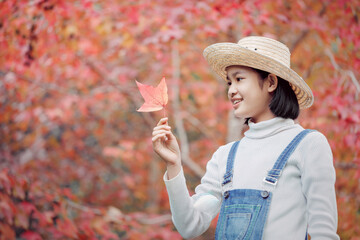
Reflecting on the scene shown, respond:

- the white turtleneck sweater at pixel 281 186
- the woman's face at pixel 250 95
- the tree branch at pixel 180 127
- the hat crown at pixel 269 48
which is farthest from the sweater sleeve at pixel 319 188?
the tree branch at pixel 180 127

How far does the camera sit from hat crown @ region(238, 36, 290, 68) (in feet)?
6.09

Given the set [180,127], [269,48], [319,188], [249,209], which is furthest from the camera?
[180,127]

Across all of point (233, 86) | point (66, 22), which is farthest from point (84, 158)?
point (233, 86)

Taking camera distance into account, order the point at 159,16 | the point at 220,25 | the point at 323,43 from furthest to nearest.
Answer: the point at 159,16 < the point at 323,43 < the point at 220,25

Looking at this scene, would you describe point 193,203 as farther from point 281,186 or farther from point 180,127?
point 180,127

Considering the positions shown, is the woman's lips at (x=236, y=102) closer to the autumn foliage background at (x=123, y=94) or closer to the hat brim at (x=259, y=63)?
the hat brim at (x=259, y=63)

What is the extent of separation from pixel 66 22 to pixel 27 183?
5.86ft

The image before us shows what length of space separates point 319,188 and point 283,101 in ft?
1.55

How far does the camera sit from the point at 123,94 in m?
5.20

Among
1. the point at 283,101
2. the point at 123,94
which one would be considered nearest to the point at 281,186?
the point at 283,101

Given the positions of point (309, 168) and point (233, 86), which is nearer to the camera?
point (309, 168)

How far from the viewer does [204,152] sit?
7.17 m

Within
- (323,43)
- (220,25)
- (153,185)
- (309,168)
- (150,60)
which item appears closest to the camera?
(309,168)

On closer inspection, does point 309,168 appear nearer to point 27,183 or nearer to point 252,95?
point 252,95
